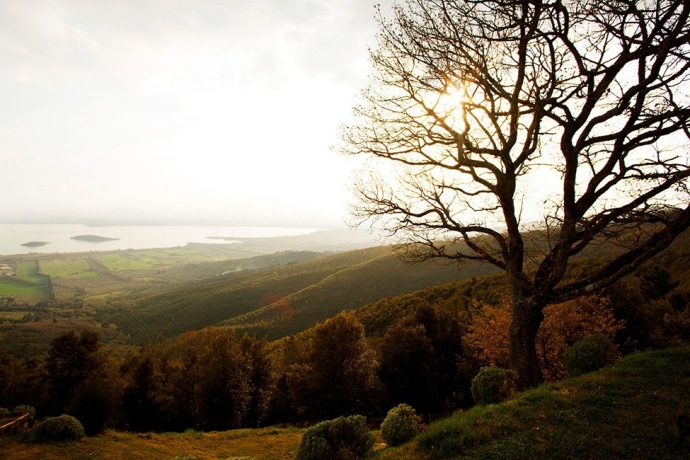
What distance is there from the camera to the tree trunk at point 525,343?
27.9ft

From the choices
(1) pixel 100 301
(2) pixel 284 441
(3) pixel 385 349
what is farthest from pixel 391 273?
(1) pixel 100 301

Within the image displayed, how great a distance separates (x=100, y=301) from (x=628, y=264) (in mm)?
211551

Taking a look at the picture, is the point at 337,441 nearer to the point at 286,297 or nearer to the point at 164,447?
the point at 164,447

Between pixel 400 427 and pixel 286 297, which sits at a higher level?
pixel 400 427

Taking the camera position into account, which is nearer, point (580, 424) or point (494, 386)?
point (580, 424)

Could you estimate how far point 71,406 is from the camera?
18844 mm

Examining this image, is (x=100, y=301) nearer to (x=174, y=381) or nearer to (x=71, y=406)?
(x=174, y=381)

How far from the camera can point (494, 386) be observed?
27.6ft

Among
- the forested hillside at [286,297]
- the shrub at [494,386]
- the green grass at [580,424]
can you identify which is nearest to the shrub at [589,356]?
the green grass at [580,424]

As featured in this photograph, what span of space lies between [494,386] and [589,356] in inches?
142

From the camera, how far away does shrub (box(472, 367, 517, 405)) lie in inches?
329

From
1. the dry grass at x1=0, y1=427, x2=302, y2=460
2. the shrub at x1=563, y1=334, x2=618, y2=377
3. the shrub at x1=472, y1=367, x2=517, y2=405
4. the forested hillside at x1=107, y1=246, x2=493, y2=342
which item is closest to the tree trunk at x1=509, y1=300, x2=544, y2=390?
the shrub at x1=472, y1=367, x2=517, y2=405

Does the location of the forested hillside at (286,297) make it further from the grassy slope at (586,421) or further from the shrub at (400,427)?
the shrub at (400,427)

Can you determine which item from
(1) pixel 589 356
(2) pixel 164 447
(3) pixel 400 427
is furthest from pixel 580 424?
(2) pixel 164 447
